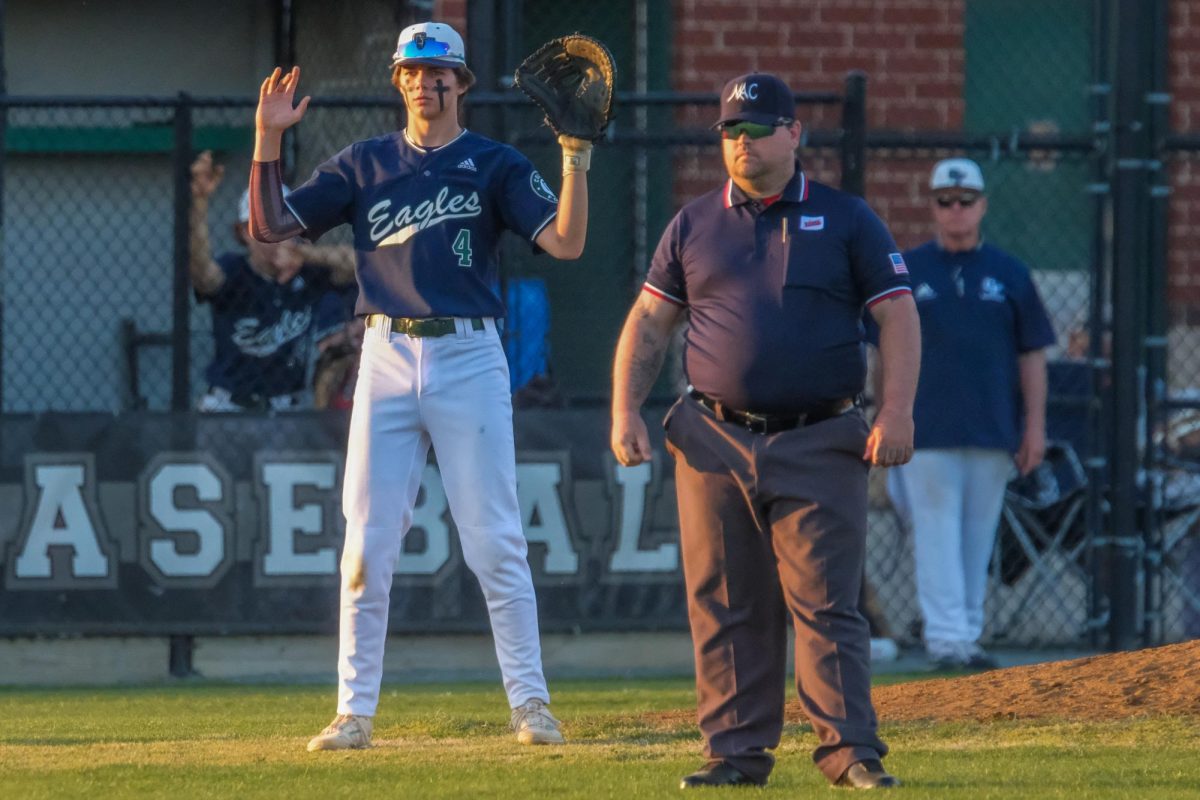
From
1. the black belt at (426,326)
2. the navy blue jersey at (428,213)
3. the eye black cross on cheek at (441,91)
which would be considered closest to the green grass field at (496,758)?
the black belt at (426,326)

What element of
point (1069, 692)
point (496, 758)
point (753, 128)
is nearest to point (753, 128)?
point (753, 128)

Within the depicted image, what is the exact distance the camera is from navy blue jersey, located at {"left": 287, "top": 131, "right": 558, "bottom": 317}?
6.41m

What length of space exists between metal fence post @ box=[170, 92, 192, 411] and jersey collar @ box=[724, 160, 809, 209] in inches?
184

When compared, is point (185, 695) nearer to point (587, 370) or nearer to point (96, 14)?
point (587, 370)

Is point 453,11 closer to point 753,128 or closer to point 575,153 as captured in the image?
point 575,153

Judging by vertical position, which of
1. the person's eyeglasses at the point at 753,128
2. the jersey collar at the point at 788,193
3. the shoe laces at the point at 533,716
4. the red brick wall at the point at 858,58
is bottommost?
the shoe laces at the point at 533,716

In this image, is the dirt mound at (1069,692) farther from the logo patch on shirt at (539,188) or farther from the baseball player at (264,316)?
the baseball player at (264,316)

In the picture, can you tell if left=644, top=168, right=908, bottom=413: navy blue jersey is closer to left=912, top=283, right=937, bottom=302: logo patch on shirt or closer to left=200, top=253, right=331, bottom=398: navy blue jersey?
left=912, top=283, right=937, bottom=302: logo patch on shirt

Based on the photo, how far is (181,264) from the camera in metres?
9.63

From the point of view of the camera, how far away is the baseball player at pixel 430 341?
637cm

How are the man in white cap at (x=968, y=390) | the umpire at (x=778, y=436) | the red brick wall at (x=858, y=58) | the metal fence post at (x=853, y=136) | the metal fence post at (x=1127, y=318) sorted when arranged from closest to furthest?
the umpire at (x=778, y=436)
the man in white cap at (x=968, y=390)
the metal fence post at (x=853, y=136)
the metal fence post at (x=1127, y=318)
the red brick wall at (x=858, y=58)

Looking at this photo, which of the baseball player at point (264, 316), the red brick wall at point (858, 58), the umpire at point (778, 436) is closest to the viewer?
the umpire at point (778, 436)

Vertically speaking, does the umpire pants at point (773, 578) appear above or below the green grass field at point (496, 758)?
above

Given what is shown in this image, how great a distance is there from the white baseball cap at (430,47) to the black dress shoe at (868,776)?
8.57 ft
